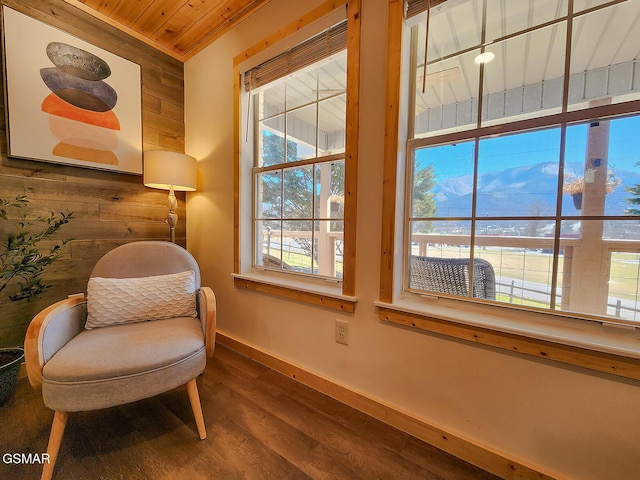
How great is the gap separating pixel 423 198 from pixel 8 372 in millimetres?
2378

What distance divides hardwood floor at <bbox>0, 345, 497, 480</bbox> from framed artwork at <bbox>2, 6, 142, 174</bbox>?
1.53m

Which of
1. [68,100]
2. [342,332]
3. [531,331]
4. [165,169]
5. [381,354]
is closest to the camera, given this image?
[531,331]

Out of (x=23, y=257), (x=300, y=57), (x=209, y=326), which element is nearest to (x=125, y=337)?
(x=209, y=326)

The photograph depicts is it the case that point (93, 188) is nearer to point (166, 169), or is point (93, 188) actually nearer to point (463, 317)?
point (166, 169)

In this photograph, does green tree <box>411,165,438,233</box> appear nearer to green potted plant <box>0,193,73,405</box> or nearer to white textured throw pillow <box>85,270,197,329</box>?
white textured throw pillow <box>85,270,197,329</box>

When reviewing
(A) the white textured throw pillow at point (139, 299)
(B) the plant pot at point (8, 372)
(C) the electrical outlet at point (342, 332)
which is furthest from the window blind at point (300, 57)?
(B) the plant pot at point (8, 372)

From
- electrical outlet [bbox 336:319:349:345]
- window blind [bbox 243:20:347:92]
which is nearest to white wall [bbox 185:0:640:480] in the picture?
electrical outlet [bbox 336:319:349:345]

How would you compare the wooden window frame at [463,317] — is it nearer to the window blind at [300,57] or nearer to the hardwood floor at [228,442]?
the window blind at [300,57]

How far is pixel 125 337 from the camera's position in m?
1.17

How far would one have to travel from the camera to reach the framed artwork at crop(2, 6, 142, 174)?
5.02 feet

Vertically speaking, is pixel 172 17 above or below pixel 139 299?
above

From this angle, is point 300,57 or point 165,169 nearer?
point 300,57

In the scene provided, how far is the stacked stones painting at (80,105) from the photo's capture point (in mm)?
1654

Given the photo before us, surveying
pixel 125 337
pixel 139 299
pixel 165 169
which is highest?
pixel 165 169
